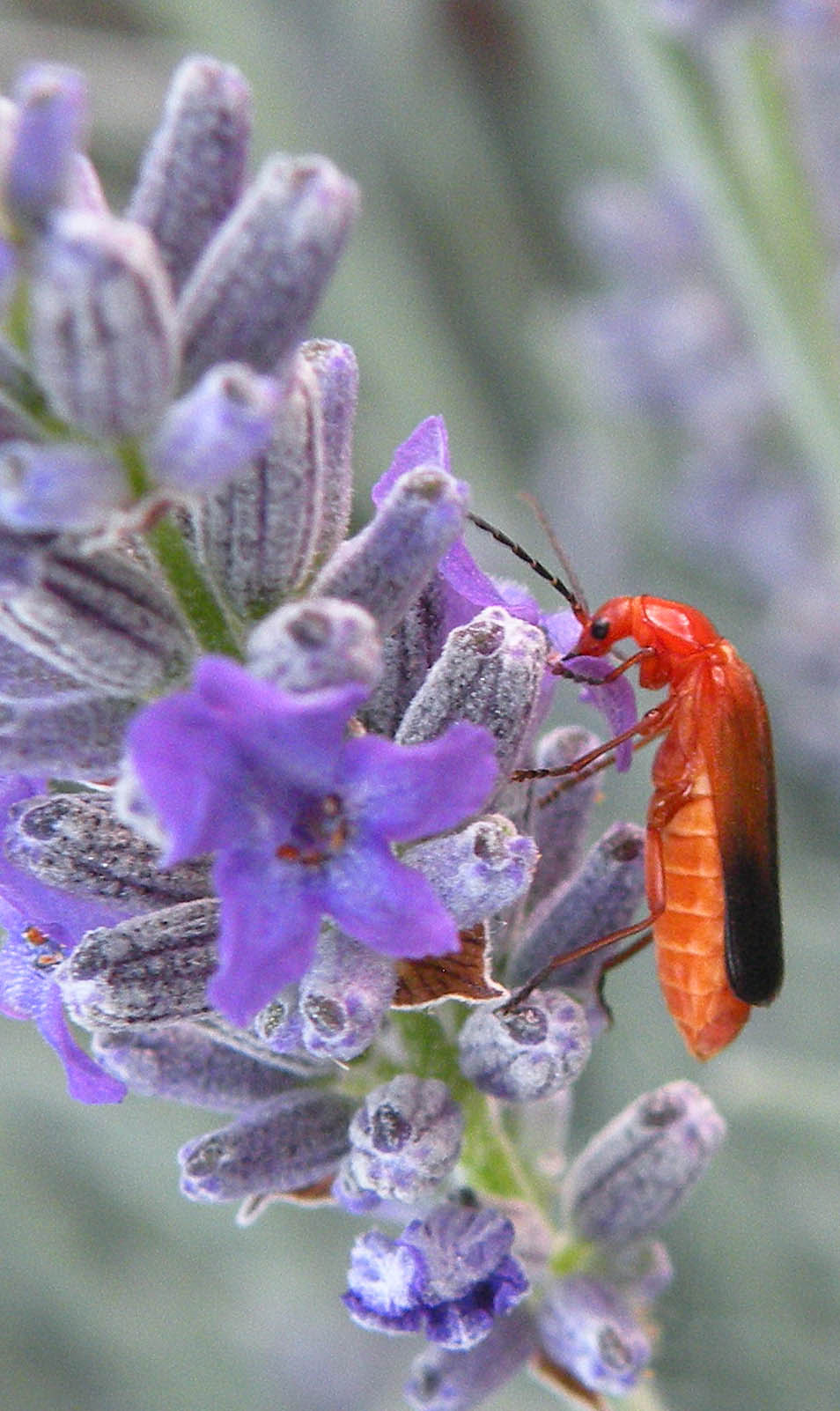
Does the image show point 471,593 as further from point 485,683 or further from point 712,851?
point 712,851

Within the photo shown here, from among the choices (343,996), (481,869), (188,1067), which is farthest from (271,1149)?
(481,869)

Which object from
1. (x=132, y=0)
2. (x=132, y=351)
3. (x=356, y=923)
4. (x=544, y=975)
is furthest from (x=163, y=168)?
(x=132, y=0)

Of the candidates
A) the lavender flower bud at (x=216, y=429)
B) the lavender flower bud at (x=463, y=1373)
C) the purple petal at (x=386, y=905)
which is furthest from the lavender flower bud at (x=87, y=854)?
the lavender flower bud at (x=463, y=1373)

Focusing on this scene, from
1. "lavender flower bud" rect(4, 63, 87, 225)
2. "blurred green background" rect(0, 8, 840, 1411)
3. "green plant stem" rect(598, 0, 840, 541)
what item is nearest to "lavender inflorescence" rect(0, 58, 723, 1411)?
"lavender flower bud" rect(4, 63, 87, 225)

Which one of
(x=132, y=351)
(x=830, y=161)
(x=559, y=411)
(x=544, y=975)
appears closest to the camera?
(x=132, y=351)

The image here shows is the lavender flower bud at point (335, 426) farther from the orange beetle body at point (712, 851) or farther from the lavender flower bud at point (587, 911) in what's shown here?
the lavender flower bud at point (587, 911)

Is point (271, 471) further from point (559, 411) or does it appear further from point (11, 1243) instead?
point (559, 411)
